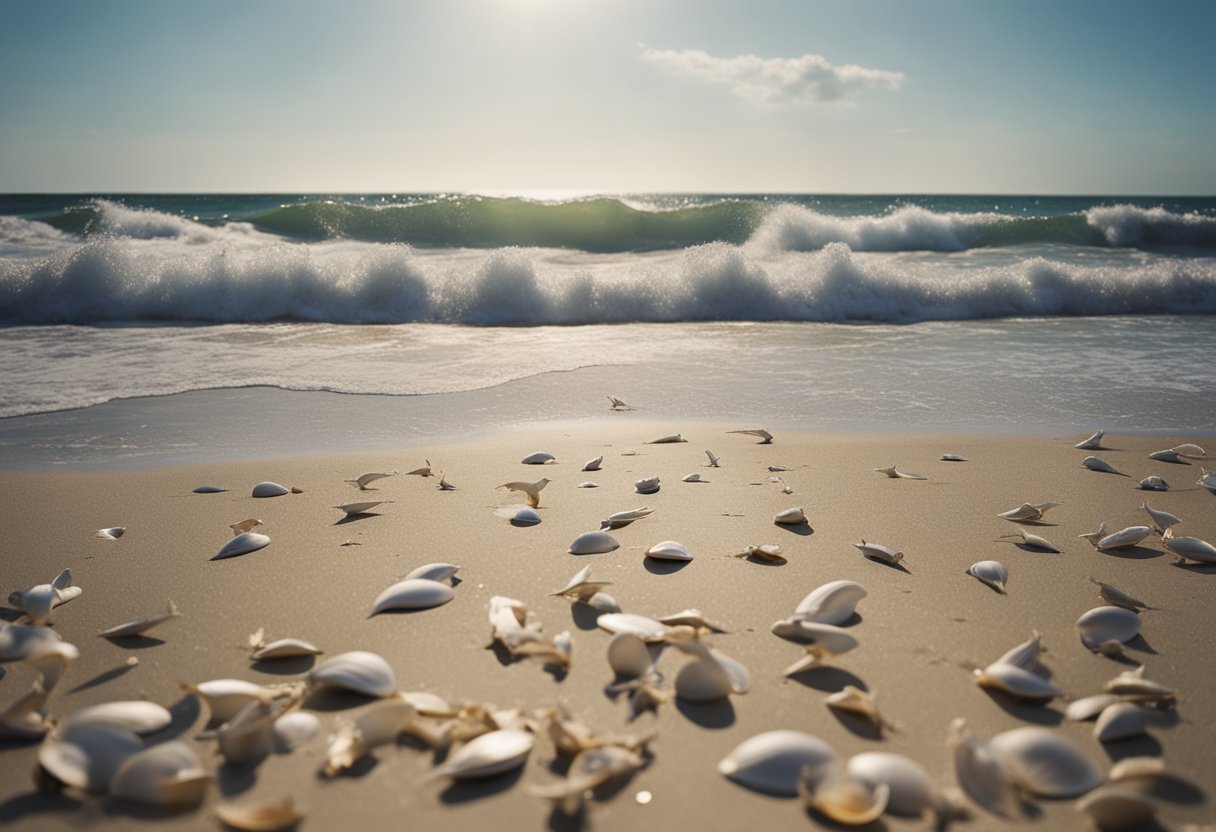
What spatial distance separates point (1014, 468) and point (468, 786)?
2.85 metres

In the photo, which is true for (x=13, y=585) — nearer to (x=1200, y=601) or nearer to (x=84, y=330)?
(x=1200, y=601)

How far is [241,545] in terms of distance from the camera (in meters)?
2.25

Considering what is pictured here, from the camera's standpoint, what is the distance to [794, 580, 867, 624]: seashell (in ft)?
5.68

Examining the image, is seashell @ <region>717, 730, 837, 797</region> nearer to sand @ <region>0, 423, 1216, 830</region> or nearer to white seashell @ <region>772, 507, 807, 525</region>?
sand @ <region>0, 423, 1216, 830</region>

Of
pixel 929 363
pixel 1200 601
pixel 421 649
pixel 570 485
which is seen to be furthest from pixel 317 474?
pixel 929 363

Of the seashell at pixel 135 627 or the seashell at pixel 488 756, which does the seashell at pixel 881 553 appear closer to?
the seashell at pixel 488 756

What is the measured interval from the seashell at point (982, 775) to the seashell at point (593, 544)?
3.72 feet

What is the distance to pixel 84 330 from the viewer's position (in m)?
7.99

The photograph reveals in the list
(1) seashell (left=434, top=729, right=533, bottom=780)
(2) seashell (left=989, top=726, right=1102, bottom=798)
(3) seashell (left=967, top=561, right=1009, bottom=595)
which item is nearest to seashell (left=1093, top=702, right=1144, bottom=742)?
(2) seashell (left=989, top=726, right=1102, bottom=798)

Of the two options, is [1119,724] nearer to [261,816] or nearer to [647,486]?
[261,816]

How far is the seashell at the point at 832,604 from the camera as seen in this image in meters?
1.73

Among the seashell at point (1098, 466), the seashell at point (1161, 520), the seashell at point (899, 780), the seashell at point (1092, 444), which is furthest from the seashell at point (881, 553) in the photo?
the seashell at point (1092, 444)

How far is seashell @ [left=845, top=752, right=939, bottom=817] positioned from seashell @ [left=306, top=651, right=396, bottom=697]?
811 millimetres

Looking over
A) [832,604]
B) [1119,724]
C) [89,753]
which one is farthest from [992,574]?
[89,753]
